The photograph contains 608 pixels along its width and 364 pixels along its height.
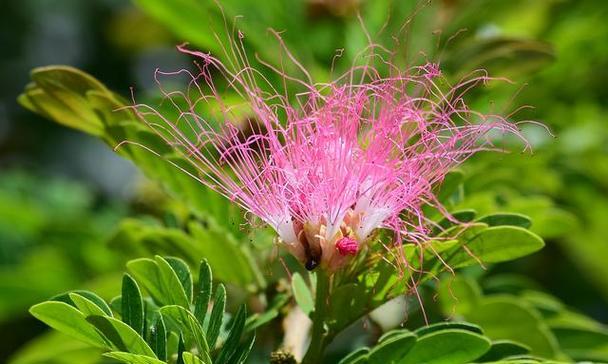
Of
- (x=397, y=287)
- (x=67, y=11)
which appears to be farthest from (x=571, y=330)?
(x=67, y=11)

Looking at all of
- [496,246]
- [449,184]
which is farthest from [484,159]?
[496,246]

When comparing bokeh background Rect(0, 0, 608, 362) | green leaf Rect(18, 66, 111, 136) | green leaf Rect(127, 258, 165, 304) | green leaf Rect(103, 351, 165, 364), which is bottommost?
green leaf Rect(103, 351, 165, 364)

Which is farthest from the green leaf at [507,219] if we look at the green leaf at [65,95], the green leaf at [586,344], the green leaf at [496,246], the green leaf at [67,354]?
the green leaf at [67,354]

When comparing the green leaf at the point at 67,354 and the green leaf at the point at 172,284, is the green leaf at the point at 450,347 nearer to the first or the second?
the green leaf at the point at 172,284

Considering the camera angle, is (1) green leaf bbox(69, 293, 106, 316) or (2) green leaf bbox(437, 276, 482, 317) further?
(2) green leaf bbox(437, 276, 482, 317)

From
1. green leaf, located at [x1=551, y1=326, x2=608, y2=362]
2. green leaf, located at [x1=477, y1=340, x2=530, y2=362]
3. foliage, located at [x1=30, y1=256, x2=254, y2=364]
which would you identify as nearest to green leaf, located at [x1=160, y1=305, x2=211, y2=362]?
foliage, located at [x1=30, y1=256, x2=254, y2=364]

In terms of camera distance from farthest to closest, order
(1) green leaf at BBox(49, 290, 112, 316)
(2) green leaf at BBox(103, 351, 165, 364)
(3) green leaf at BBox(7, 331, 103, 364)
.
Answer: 1. (3) green leaf at BBox(7, 331, 103, 364)
2. (1) green leaf at BBox(49, 290, 112, 316)
3. (2) green leaf at BBox(103, 351, 165, 364)

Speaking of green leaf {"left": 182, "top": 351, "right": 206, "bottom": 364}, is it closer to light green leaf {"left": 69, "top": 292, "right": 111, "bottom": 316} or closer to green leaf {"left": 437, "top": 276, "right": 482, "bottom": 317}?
light green leaf {"left": 69, "top": 292, "right": 111, "bottom": 316}
